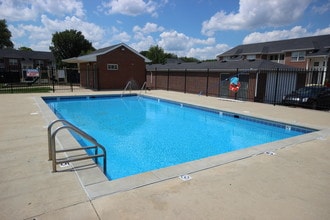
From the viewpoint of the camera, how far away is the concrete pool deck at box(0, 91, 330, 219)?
2557mm

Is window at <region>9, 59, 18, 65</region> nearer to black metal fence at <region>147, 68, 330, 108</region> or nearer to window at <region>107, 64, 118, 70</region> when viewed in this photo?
window at <region>107, 64, 118, 70</region>

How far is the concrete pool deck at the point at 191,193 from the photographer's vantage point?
8.39ft

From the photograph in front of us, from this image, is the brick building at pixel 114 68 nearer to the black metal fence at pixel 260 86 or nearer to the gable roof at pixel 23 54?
the black metal fence at pixel 260 86

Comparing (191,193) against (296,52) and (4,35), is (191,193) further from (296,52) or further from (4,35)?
(4,35)

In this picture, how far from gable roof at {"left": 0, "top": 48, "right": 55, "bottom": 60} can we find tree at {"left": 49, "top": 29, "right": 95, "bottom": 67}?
1844mm

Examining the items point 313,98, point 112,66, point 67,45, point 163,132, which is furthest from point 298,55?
point 67,45

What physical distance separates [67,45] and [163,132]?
44146 millimetres

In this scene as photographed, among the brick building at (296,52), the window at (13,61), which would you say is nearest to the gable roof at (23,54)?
the window at (13,61)

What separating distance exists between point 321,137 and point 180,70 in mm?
14336

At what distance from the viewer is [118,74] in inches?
814

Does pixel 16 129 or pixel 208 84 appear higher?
pixel 208 84

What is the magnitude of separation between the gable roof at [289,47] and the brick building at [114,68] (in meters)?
22.9

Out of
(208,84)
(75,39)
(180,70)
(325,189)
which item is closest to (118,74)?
(180,70)

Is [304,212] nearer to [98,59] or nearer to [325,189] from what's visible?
[325,189]
